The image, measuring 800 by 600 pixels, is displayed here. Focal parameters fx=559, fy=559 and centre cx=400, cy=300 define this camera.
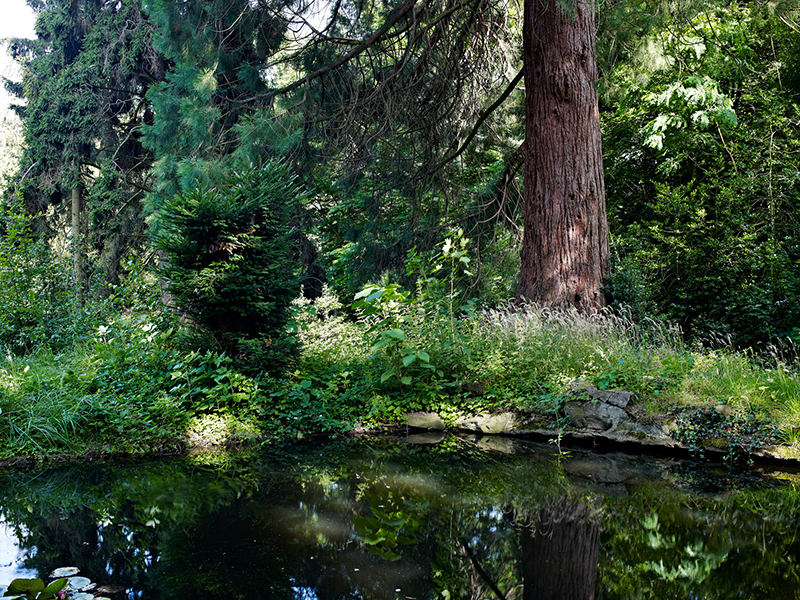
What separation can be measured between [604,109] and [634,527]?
1084cm

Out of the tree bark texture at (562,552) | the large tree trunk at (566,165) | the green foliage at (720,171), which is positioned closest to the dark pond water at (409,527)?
the tree bark texture at (562,552)

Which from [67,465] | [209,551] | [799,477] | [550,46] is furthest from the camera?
[550,46]

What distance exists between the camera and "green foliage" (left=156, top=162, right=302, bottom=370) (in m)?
5.34

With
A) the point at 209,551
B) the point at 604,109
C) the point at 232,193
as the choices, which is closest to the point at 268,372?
the point at 232,193

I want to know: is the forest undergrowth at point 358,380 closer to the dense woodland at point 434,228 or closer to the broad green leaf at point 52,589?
the dense woodland at point 434,228

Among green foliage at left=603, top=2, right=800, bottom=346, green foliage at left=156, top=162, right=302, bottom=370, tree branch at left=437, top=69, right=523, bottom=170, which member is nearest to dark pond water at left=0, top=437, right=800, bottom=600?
green foliage at left=156, top=162, right=302, bottom=370

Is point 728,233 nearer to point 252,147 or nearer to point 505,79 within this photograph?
point 505,79

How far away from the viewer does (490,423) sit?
17.6 feet

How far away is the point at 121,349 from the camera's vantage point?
223 inches

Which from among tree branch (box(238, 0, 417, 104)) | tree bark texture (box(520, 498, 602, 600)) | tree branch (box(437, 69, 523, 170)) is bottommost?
tree bark texture (box(520, 498, 602, 600))

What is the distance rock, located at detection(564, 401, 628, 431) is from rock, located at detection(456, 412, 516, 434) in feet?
1.78

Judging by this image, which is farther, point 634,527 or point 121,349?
point 121,349

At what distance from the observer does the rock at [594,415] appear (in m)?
4.88

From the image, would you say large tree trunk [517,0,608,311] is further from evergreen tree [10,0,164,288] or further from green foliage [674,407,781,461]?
evergreen tree [10,0,164,288]
